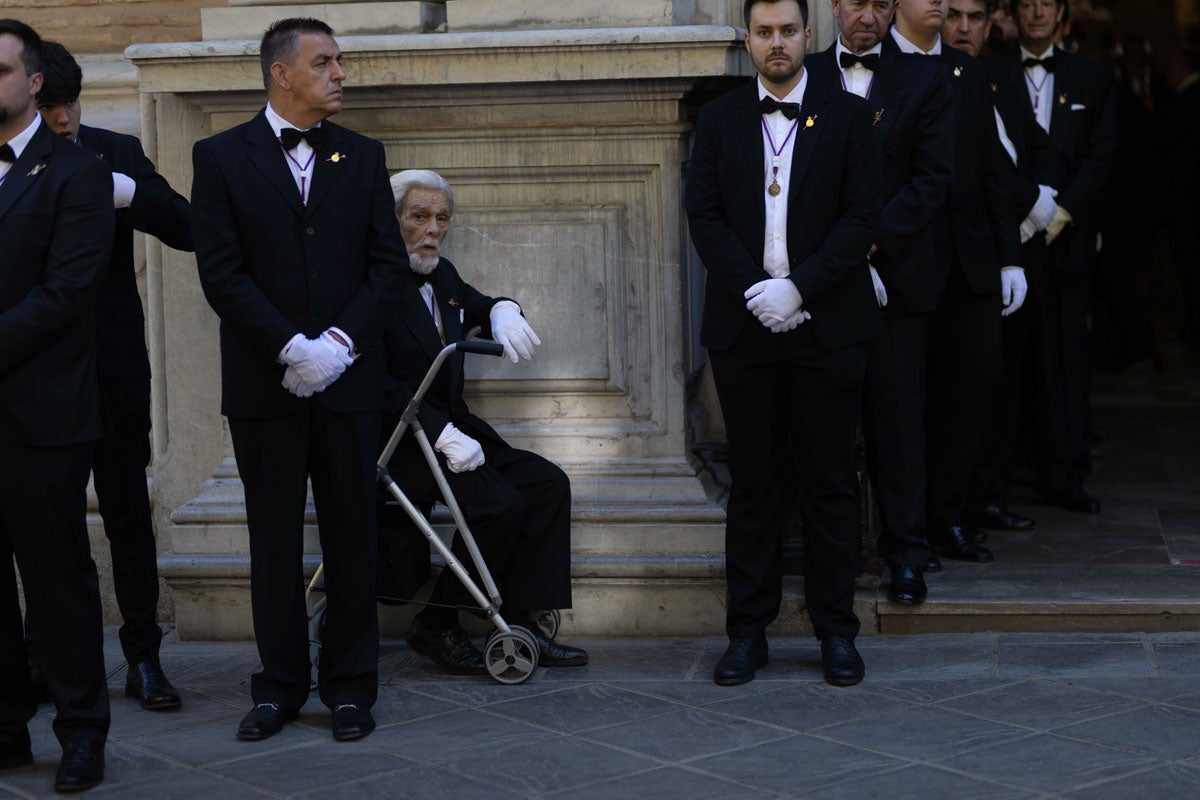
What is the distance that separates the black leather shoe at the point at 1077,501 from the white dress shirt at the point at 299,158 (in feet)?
12.2

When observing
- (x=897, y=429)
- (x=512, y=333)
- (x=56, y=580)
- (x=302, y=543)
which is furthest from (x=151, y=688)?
(x=897, y=429)

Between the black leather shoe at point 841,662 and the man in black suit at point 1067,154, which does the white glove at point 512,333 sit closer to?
the black leather shoe at point 841,662

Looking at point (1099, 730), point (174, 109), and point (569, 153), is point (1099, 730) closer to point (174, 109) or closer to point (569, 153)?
point (569, 153)

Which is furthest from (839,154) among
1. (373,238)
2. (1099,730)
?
(1099,730)

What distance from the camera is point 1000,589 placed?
21.5 feet

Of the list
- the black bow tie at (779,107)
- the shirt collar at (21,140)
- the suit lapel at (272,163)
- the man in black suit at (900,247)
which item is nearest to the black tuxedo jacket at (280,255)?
the suit lapel at (272,163)

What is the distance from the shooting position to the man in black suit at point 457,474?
614 cm

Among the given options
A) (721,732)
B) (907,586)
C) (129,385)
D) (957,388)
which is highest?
(129,385)

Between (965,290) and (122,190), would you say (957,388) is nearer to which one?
(965,290)

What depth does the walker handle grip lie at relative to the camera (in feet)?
19.0

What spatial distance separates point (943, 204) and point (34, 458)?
314cm

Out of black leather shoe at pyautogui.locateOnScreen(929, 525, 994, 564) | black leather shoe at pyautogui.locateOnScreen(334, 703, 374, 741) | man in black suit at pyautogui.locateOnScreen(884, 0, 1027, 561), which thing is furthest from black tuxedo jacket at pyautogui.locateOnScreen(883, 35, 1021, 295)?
black leather shoe at pyautogui.locateOnScreen(334, 703, 374, 741)

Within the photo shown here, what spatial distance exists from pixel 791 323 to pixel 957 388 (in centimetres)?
145

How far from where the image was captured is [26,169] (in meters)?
5.12
